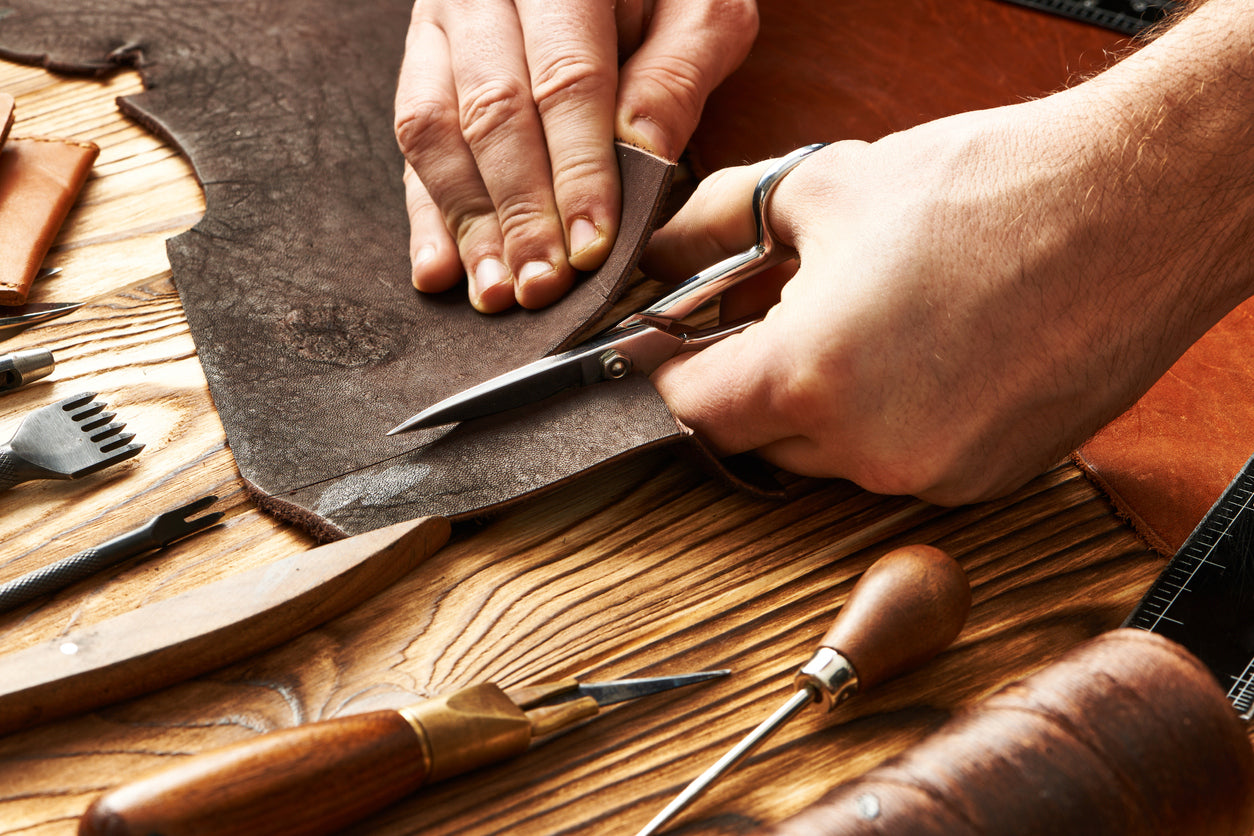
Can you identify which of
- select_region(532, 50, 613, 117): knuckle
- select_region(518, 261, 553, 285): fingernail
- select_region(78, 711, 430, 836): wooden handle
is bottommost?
select_region(78, 711, 430, 836): wooden handle

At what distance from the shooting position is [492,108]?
109 centimetres

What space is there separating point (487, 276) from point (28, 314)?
1.64 feet

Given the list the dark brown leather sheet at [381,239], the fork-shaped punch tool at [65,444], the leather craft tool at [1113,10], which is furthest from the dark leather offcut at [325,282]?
the leather craft tool at [1113,10]

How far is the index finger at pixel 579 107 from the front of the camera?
1.00m

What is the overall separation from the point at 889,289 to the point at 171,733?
0.65m

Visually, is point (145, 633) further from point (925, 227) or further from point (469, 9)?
point (469, 9)

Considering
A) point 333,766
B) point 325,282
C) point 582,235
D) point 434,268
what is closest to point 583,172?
→ point 582,235

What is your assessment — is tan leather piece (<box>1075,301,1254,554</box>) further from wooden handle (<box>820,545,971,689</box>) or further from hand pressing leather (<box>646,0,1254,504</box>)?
wooden handle (<box>820,545,971,689</box>)

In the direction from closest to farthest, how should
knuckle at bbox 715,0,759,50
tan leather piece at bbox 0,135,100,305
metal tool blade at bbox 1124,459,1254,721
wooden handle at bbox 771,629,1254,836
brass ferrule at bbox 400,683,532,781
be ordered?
wooden handle at bbox 771,629,1254,836
brass ferrule at bbox 400,683,532,781
metal tool blade at bbox 1124,459,1254,721
tan leather piece at bbox 0,135,100,305
knuckle at bbox 715,0,759,50

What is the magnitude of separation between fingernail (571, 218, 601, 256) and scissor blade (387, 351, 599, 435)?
15 cm

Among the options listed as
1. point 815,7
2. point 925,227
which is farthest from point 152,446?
point 815,7

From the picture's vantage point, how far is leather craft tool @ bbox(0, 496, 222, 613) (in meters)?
0.75

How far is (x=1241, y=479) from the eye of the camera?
0.88 m

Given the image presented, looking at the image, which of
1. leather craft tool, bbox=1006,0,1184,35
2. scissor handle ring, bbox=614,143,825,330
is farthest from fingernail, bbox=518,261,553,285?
leather craft tool, bbox=1006,0,1184,35
